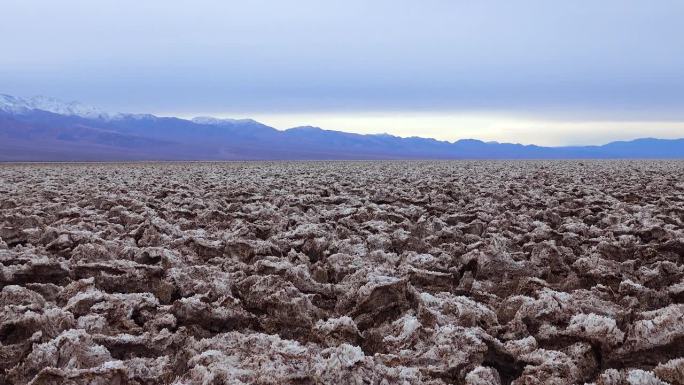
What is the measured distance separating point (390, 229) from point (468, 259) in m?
1.26

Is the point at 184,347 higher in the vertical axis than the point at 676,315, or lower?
lower

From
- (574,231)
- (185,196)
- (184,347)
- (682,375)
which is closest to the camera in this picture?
(682,375)

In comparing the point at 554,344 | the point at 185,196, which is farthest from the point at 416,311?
the point at 185,196

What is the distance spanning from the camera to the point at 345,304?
119 inches

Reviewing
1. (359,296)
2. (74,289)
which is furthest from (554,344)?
(74,289)

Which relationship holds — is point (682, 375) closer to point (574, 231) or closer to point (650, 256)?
point (650, 256)

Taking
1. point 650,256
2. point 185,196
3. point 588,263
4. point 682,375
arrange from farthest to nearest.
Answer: point 185,196 < point 650,256 < point 588,263 < point 682,375

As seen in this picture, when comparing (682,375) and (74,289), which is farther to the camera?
(74,289)

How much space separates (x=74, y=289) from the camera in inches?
122

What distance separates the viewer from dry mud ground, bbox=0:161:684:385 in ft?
7.11

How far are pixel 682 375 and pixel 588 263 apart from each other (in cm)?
171

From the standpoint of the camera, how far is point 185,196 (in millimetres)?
8836

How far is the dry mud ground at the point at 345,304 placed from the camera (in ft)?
7.11

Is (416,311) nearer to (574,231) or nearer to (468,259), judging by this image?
(468,259)
